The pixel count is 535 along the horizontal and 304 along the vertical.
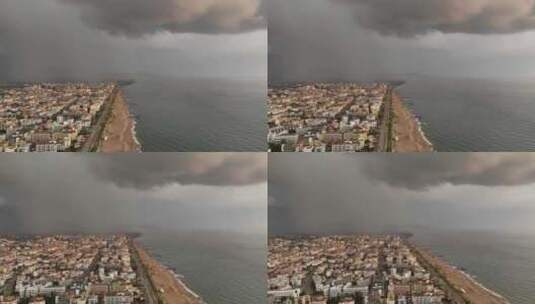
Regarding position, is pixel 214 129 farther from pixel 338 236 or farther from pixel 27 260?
pixel 27 260

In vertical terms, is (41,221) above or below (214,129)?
below

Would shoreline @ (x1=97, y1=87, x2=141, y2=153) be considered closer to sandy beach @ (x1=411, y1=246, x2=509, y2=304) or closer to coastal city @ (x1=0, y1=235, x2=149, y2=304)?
coastal city @ (x1=0, y1=235, x2=149, y2=304)

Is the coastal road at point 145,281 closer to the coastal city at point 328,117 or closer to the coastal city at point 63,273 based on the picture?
the coastal city at point 63,273

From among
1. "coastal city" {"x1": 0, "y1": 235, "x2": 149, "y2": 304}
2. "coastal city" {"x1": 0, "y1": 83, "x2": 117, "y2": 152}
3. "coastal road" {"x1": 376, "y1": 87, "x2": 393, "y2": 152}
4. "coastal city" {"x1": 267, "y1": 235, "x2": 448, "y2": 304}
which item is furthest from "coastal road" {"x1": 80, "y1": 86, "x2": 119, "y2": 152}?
"coastal road" {"x1": 376, "y1": 87, "x2": 393, "y2": 152}

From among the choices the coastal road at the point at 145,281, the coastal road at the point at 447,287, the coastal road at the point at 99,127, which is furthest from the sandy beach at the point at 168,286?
the coastal road at the point at 447,287

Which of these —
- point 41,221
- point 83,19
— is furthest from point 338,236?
point 83,19
